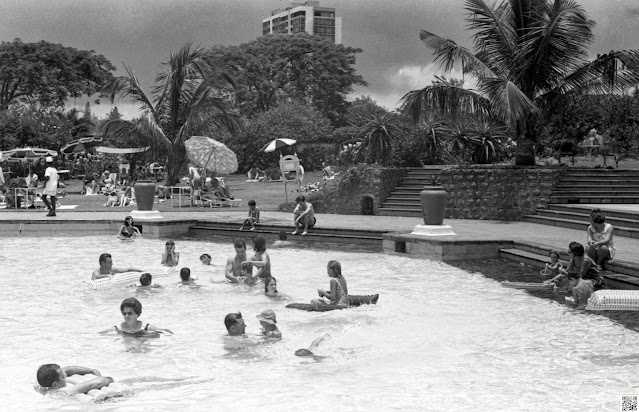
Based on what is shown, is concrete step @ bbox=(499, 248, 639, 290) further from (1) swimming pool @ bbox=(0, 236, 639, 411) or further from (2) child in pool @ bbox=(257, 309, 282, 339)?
(2) child in pool @ bbox=(257, 309, 282, 339)

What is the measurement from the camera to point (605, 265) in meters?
12.0

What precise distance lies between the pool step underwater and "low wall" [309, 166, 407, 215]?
8.52m

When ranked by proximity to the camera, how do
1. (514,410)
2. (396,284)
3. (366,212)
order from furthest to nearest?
(366,212) → (396,284) → (514,410)

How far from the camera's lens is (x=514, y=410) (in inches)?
264

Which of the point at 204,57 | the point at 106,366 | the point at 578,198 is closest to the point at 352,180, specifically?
the point at 578,198

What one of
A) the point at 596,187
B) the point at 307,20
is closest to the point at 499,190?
the point at 596,187

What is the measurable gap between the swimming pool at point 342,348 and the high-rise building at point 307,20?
162m

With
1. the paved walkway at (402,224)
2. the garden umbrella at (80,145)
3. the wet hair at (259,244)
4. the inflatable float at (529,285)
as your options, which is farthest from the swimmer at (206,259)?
the garden umbrella at (80,145)

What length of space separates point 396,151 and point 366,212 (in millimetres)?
3092

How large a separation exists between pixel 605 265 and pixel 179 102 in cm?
1991

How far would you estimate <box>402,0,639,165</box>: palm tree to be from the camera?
20828 mm

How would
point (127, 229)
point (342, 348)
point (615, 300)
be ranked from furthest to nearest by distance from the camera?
point (127, 229) → point (615, 300) → point (342, 348)

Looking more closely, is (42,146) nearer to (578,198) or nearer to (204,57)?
(204,57)

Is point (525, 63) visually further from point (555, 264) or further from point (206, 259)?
point (206, 259)
